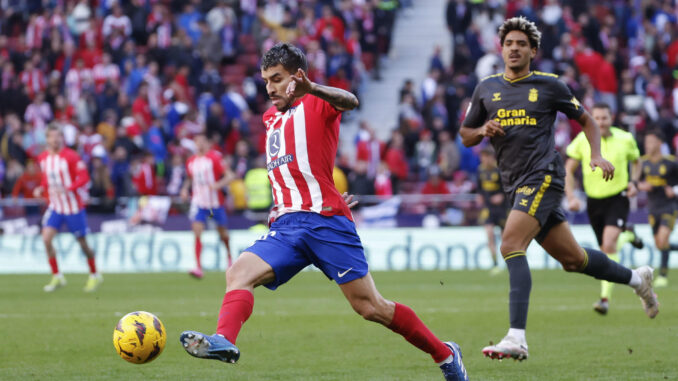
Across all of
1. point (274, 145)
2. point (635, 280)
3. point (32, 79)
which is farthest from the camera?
point (32, 79)

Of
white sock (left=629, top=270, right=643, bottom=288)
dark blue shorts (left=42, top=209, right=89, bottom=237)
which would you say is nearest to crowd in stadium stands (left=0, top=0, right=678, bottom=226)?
dark blue shorts (left=42, top=209, right=89, bottom=237)

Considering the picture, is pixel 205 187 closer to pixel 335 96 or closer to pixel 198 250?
pixel 198 250

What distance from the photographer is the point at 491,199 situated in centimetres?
1884

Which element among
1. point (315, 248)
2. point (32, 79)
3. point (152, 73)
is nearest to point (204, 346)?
point (315, 248)

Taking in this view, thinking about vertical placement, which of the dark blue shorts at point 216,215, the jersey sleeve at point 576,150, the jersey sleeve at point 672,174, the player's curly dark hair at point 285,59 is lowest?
the dark blue shorts at point 216,215

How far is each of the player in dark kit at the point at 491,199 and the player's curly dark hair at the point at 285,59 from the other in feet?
41.7

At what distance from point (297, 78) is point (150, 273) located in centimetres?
1512

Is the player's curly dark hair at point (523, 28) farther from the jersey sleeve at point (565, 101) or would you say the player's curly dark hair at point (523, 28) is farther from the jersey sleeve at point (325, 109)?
the jersey sleeve at point (325, 109)

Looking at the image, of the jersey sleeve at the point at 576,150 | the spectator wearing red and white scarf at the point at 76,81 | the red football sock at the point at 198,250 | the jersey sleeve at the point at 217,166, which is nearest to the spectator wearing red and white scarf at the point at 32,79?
the spectator wearing red and white scarf at the point at 76,81

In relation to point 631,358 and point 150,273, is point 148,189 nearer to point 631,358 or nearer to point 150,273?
point 150,273

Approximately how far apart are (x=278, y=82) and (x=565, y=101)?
2.57 meters

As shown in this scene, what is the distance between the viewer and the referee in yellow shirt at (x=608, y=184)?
11586 millimetres

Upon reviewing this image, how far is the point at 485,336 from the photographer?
9594mm

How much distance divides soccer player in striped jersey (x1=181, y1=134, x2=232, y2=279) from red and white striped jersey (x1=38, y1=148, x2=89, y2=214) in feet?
9.31
